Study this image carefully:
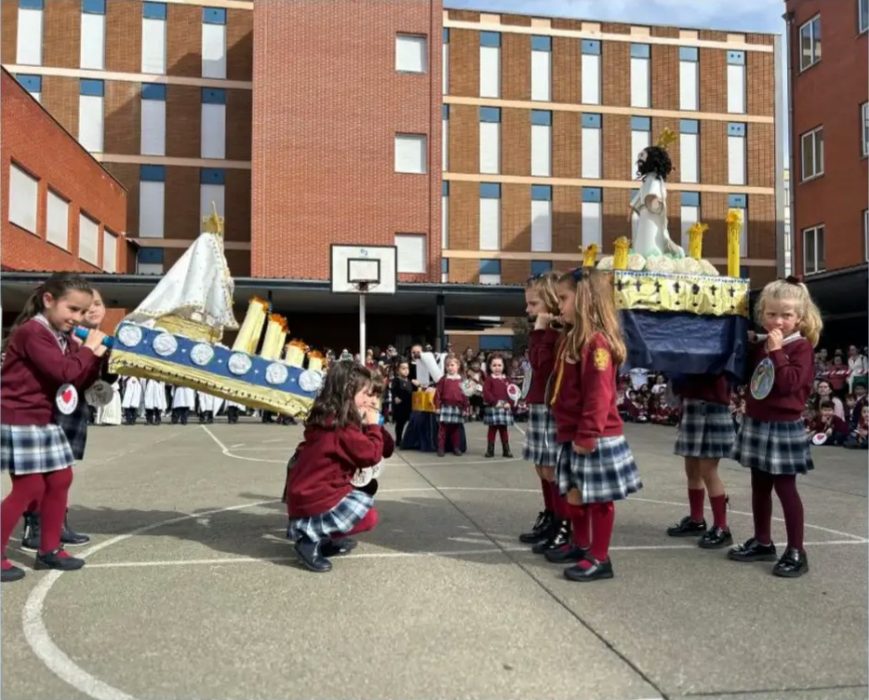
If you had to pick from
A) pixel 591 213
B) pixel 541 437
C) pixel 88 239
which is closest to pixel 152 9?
pixel 88 239

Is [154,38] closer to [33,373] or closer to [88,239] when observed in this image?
[88,239]

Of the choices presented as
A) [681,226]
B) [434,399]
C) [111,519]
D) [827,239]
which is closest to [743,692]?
[111,519]

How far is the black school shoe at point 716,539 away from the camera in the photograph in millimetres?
5578

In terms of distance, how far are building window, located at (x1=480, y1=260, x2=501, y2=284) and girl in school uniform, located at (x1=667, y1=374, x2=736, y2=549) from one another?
3353cm

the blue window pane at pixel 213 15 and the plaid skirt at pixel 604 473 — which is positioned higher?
the blue window pane at pixel 213 15

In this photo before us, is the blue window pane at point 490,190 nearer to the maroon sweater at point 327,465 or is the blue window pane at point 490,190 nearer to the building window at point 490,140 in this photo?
the building window at point 490,140

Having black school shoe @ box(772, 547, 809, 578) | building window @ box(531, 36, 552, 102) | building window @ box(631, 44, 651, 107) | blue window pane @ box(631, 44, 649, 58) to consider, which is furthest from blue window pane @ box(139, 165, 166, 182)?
black school shoe @ box(772, 547, 809, 578)

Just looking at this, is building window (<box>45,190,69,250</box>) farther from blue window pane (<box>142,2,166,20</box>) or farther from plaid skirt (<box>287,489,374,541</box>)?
plaid skirt (<box>287,489,374,541</box>)

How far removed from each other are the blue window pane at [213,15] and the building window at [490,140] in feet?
43.1

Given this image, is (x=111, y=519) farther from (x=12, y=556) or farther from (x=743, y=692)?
(x=743, y=692)

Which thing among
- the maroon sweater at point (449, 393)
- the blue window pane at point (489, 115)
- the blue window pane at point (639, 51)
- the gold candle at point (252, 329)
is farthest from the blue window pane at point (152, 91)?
the gold candle at point (252, 329)

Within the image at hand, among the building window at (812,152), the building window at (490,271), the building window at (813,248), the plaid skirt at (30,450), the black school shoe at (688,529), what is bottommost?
the black school shoe at (688,529)

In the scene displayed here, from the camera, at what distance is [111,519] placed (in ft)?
22.0

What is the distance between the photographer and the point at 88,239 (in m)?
29.9
